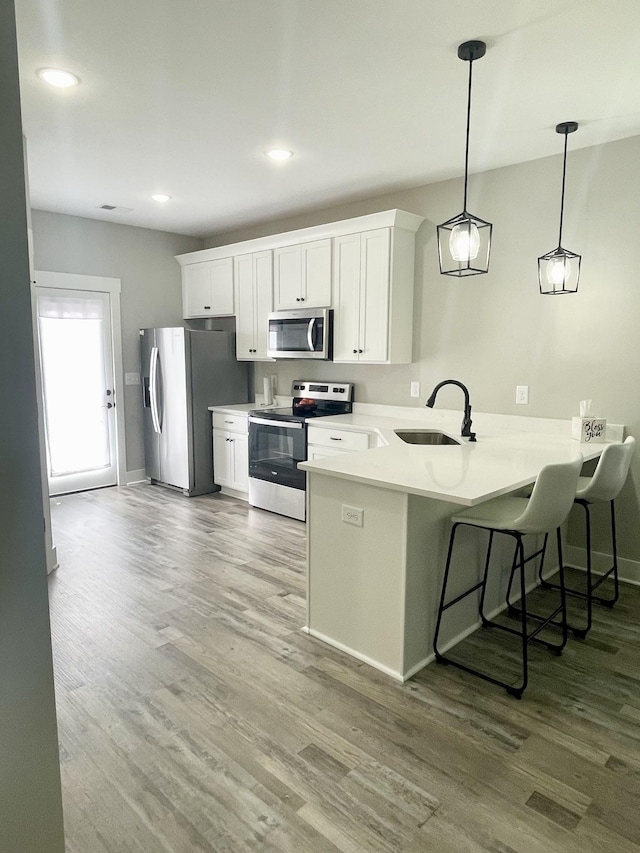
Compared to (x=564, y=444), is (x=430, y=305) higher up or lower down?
higher up

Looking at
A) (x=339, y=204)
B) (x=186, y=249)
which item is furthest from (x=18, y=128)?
(x=186, y=249)

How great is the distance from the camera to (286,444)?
4.62 m

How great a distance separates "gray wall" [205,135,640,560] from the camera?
10.6 feet

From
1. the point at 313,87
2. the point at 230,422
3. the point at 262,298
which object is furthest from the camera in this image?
the point at 230,422

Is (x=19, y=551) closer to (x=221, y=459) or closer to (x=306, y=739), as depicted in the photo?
(x=306, y=739)

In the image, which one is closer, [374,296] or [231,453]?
[374,296]

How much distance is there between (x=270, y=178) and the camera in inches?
156

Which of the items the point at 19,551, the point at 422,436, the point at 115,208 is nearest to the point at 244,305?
the point at 115,208

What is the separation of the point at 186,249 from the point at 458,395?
3.60 metres

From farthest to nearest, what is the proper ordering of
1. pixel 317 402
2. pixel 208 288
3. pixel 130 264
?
pixel 208 288 → pixel 130 264 → pixel 317 402

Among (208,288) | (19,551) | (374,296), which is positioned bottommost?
(19,551)

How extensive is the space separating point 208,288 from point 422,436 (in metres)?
2.99

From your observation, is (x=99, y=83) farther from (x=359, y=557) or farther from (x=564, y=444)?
(x=564, y=444)

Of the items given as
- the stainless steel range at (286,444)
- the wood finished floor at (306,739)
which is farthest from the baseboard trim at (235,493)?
the wood finished floor at (306,739)
